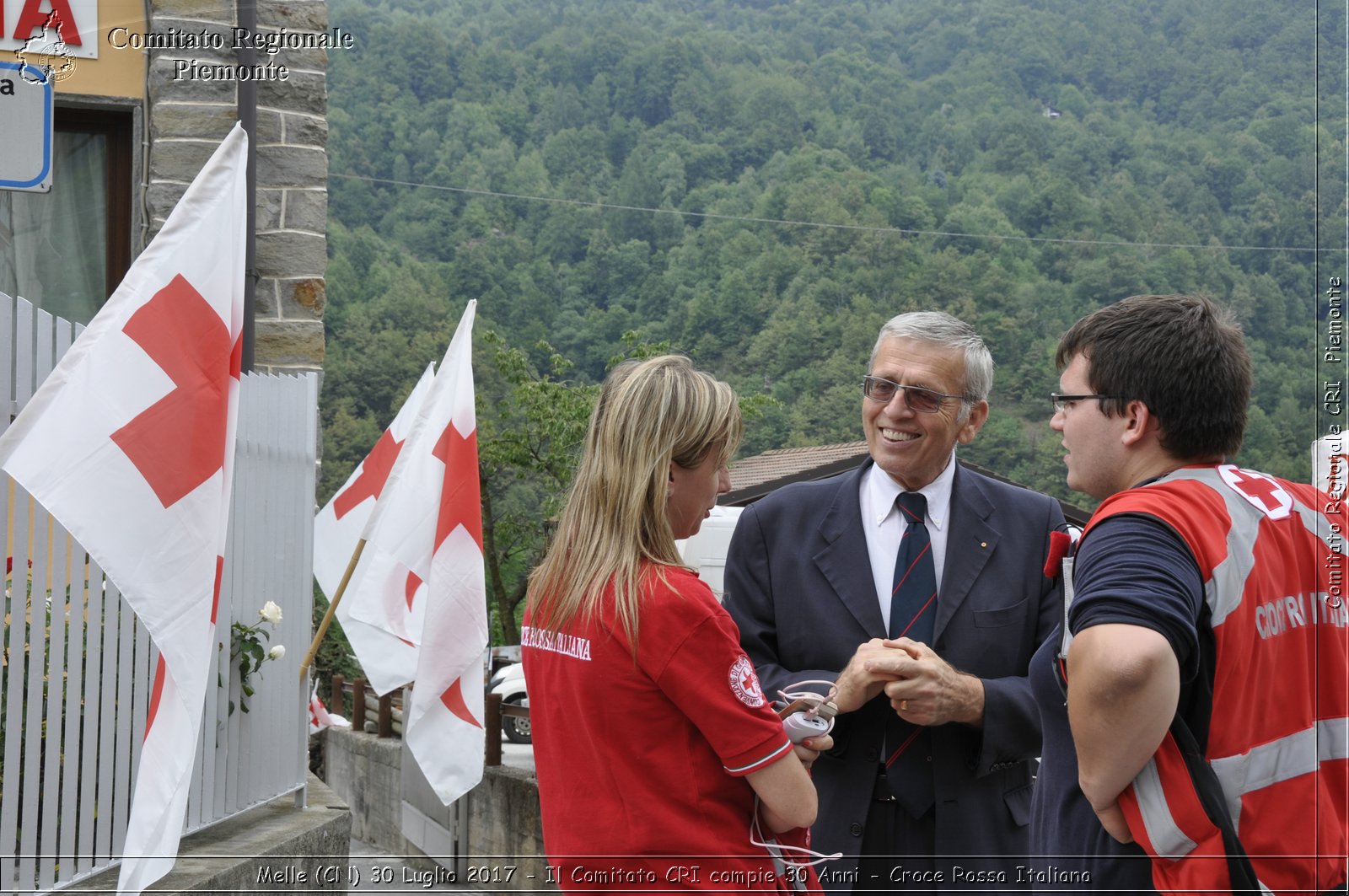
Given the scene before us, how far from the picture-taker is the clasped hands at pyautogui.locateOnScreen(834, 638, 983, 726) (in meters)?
3.06

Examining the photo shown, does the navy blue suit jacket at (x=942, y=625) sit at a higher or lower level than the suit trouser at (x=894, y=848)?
higher

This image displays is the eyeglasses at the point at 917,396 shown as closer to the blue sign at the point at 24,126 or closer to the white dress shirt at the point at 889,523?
the white dress shirt at the point at 889,523

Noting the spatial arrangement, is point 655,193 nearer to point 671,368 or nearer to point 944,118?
point 944,118

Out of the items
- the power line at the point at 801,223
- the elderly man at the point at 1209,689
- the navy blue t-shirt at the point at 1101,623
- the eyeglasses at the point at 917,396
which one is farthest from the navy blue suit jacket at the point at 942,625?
the power line at the point at 801,223

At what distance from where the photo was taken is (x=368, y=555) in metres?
7.43

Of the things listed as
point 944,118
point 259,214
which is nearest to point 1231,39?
point 944,118

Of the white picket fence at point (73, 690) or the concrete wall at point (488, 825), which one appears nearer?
the white picket fence at point (73, 690)

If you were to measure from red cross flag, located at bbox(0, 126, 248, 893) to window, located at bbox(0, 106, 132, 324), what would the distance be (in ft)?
14.0

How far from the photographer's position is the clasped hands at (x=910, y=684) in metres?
3.06

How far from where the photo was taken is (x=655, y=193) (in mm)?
70125

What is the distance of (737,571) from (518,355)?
3441cm

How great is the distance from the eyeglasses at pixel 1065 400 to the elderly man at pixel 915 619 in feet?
2.41

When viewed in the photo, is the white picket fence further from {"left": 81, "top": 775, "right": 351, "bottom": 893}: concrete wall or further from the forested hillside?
the forested hillside

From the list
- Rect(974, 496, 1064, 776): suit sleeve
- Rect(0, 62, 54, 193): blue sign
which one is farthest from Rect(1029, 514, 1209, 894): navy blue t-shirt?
Rect(0, 62, 54, 193): blue sign
